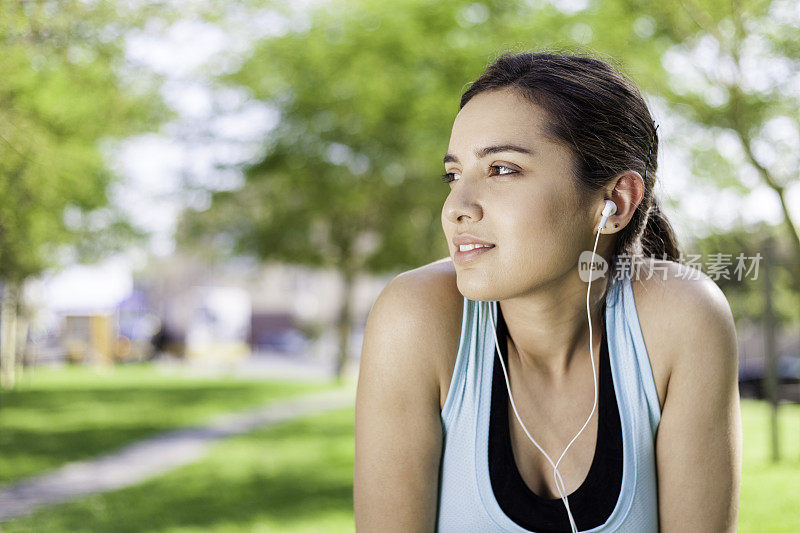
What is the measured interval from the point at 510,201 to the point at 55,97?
10.6 metres

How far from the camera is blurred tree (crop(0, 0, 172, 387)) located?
601 cm

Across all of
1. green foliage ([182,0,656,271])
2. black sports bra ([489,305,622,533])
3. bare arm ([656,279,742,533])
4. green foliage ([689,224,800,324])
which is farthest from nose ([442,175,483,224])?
green foliage ([182,0,656,271])

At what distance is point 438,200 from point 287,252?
4.01 m

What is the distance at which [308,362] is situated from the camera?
111 ft

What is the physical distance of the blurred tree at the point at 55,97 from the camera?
6.01m

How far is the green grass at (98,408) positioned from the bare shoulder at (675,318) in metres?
6.83

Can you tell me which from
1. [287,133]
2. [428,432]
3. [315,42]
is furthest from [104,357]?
[428,432]

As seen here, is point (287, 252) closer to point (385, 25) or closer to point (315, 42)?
point (315, 42)

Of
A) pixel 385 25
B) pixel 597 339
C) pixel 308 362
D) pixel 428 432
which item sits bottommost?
pixel 308 362

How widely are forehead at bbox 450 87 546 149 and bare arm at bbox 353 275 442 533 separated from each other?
1.40ft

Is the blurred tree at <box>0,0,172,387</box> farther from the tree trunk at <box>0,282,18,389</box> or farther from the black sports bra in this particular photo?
the black sports bra

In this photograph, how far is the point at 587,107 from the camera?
71.2 inches

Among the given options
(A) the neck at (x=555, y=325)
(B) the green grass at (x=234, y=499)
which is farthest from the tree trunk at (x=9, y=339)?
(A) the neck at (x=555, y=325)

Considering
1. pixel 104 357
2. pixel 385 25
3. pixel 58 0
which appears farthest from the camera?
pixel 104 357
